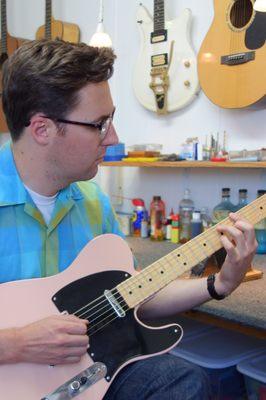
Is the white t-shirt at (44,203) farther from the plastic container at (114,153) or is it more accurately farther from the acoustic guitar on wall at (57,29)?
the acoustic guitar on wall at (57,29)

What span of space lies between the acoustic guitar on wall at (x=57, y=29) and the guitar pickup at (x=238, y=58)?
1.20 m

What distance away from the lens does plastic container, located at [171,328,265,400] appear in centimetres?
178

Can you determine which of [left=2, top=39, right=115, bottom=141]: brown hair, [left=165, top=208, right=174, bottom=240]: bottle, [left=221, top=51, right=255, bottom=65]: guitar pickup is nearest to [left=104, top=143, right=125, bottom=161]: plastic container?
[left=165, top=208, right=174, bottom=240]: bottle

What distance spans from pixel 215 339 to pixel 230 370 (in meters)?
0.21

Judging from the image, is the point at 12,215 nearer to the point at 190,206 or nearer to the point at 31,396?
the point at 31,396

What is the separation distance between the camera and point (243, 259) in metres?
1.16

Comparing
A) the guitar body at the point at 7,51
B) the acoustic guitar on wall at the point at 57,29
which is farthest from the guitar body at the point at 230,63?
the guitar body at the point at 7,51

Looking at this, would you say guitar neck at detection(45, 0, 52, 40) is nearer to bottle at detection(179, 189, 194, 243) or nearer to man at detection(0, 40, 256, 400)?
bottle at detection(179, 189, 194, 243)

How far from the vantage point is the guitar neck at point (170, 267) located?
113 cm

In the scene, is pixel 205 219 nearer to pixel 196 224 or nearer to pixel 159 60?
pixel 196 224

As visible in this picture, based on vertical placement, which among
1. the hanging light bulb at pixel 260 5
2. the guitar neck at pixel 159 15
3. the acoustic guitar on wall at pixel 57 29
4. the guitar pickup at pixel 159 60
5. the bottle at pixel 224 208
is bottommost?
the bottle at pixel 224 208

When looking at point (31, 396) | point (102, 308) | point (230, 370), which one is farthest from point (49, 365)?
point (230, 370)

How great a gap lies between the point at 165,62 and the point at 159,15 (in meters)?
0.22

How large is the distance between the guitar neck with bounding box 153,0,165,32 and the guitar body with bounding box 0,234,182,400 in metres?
1.48
